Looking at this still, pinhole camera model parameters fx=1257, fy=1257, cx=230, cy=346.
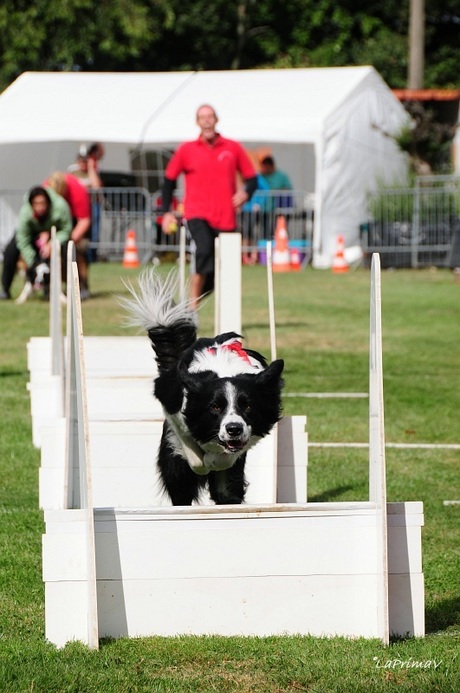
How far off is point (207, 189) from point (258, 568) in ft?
25.2

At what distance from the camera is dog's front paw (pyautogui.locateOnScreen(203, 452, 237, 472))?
5.52 m

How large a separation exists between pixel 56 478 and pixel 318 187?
2006cm

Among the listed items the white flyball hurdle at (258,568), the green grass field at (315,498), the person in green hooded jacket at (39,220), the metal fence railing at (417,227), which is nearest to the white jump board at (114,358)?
the green grass field at (315,498)

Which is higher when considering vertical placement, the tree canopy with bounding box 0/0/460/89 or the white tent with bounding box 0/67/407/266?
the tree canopy with bounding box 0/0/460/89

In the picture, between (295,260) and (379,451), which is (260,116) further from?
(379,451)

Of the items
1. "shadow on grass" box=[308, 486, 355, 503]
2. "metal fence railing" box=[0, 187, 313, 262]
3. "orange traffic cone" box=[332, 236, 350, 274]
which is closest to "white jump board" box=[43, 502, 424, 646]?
"shadow on grass" box=[308, 486, 355, 503]

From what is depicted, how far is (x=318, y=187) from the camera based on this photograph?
25.6 meters

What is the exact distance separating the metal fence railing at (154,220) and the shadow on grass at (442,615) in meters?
20.5

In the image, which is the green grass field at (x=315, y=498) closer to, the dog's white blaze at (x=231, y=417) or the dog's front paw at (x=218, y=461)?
the dog's front paw at (x=218, y=461)

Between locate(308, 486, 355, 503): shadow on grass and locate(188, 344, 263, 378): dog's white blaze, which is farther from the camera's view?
locate(308, 486, 355, 503): shadow on grass

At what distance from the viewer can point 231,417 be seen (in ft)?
17.6

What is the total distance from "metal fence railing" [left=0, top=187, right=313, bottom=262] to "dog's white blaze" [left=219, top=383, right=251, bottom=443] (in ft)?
64.7

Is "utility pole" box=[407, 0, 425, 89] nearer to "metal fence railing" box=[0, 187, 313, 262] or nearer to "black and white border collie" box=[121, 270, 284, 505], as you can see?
"metal fence railing" box=[0, 187, 313, 262]

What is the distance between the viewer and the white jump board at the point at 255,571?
14.1ft
